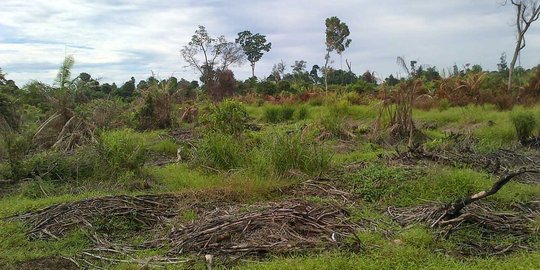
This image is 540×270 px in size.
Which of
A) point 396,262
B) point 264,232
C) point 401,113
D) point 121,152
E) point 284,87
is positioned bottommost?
point 396,262

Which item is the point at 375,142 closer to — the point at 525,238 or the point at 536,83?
the point at 525,238

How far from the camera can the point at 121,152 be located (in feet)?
26.4

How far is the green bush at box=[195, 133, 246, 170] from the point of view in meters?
8.11

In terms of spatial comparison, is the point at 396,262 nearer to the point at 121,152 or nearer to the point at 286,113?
the point at 121,152

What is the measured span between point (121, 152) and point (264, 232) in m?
3.97

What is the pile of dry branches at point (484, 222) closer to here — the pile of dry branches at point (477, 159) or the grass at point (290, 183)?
the grass at point (290, 183)

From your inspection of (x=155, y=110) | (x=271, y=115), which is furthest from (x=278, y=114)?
(x=155, y=110)

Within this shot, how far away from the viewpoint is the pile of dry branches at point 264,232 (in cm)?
464

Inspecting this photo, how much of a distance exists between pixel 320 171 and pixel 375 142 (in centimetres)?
384

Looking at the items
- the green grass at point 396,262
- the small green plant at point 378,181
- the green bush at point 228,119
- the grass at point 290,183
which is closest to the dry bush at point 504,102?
the grass at point 290,183

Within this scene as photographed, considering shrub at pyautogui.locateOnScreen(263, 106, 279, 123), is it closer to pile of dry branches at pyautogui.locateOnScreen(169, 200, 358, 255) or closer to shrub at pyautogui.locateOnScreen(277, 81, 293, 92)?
pile of dry branches at pyautogui.locateOnScreen(169, 200, 358, 255)

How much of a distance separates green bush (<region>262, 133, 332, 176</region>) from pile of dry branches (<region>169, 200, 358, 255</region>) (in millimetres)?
1923

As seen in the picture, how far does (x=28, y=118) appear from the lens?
14156 millimetres

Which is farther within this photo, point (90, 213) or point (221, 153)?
point (221, 153)
